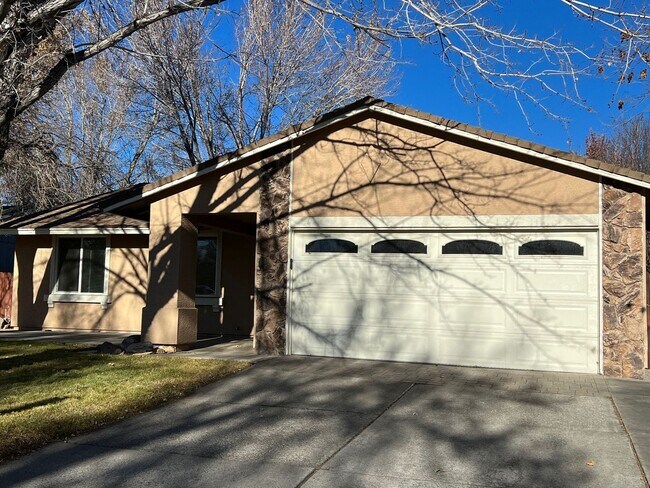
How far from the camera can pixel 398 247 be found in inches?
420

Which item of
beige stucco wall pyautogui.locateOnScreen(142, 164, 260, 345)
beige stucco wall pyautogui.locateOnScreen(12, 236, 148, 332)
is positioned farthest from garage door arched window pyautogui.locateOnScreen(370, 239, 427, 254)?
beige stucco wall pyautogui.locateOnScreen(12, 236, 148, 332)

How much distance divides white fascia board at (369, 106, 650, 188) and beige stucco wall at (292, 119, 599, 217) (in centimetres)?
22

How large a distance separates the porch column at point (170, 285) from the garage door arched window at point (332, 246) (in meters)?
2.48

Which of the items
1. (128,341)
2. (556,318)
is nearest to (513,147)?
(556,318)

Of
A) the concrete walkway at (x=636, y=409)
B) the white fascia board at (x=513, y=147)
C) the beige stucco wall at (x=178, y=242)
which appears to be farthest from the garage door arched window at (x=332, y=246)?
the concrete walkway at (x=636, y=409)

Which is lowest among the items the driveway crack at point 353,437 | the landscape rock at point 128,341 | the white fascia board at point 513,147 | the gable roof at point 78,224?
the driveway crack at point 353,437

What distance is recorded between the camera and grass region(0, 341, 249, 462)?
6.41 m

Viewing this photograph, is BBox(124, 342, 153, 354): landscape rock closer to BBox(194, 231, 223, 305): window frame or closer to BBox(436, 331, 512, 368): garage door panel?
BBox(194, 231, 223, 305): window frame

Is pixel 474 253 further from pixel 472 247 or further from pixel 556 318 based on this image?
pixel 556 318

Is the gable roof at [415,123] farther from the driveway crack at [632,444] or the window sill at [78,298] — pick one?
the window sill at [78,298]

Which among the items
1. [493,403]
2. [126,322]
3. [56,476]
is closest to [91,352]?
[126,322]

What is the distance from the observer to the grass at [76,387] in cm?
641

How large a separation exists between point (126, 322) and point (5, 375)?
20.4ft

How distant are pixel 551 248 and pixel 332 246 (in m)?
3.78
